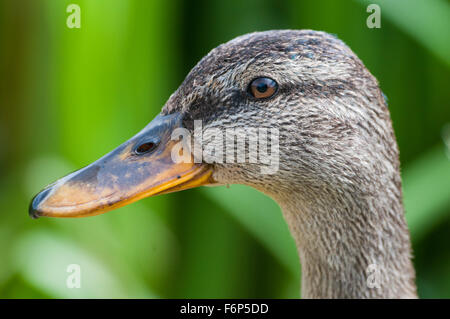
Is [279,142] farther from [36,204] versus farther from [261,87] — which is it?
[36,204]

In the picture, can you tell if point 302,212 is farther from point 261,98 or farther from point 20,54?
point 20,54

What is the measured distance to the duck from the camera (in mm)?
1071

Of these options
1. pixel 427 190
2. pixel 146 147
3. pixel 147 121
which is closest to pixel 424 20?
pixel 427 190

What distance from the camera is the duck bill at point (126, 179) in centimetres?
105

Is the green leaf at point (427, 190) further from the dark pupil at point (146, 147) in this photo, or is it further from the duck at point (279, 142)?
the dark pupil at point (146, 147)

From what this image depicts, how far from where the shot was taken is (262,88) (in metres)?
1.08

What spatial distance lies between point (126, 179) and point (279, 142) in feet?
0.96

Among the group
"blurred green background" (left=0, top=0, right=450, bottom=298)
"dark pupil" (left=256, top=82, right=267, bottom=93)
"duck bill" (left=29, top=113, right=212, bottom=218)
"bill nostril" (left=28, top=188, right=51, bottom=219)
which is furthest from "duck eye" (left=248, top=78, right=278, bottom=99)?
"blurred green background" (left=0, top=0, right=450, bottom=298)

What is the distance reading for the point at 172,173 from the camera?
111cm

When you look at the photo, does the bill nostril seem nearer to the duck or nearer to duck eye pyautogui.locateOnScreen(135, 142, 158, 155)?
the duck

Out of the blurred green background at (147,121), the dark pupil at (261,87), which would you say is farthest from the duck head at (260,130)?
the blurred green background at (147,121)

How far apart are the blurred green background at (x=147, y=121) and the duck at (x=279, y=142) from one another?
2.47ft

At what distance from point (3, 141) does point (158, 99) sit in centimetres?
59

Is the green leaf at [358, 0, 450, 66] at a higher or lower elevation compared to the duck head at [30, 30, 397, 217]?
higher
